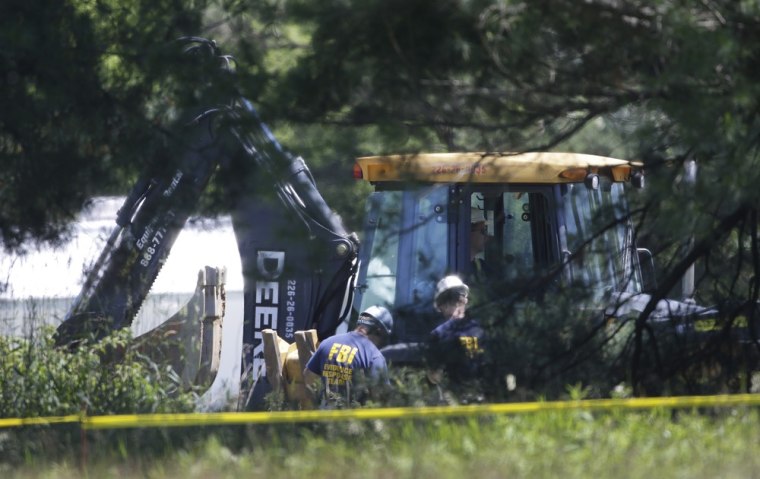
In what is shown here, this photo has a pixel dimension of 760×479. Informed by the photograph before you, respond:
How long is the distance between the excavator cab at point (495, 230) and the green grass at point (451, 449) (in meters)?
1.49

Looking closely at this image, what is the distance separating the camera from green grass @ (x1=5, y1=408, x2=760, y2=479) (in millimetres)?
5840

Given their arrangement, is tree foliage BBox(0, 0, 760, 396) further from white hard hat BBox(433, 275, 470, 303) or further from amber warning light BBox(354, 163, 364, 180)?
amber warning light BBox(354, 163, 364, 180)

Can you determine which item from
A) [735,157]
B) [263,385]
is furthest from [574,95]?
[263,385]

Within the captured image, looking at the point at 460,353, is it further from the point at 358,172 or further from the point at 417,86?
the point at 417,86

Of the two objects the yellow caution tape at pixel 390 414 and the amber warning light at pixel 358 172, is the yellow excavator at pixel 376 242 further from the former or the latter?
the yellow caution tape at pixel 390 414

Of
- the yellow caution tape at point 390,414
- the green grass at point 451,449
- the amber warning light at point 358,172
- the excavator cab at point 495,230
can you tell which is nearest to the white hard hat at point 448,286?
the excavator cab at point 495,230

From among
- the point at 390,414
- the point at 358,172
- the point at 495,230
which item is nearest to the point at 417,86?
the point at 390,414

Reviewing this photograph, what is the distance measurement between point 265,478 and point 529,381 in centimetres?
259

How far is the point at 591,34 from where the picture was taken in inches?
264

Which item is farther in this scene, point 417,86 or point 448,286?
point 448,286

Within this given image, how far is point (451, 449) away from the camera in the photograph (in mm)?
6215

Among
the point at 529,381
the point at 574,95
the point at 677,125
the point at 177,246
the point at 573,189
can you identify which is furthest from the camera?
the point at 177,246

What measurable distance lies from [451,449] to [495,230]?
4.19 metres

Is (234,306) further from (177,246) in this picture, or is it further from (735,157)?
(735,157)
